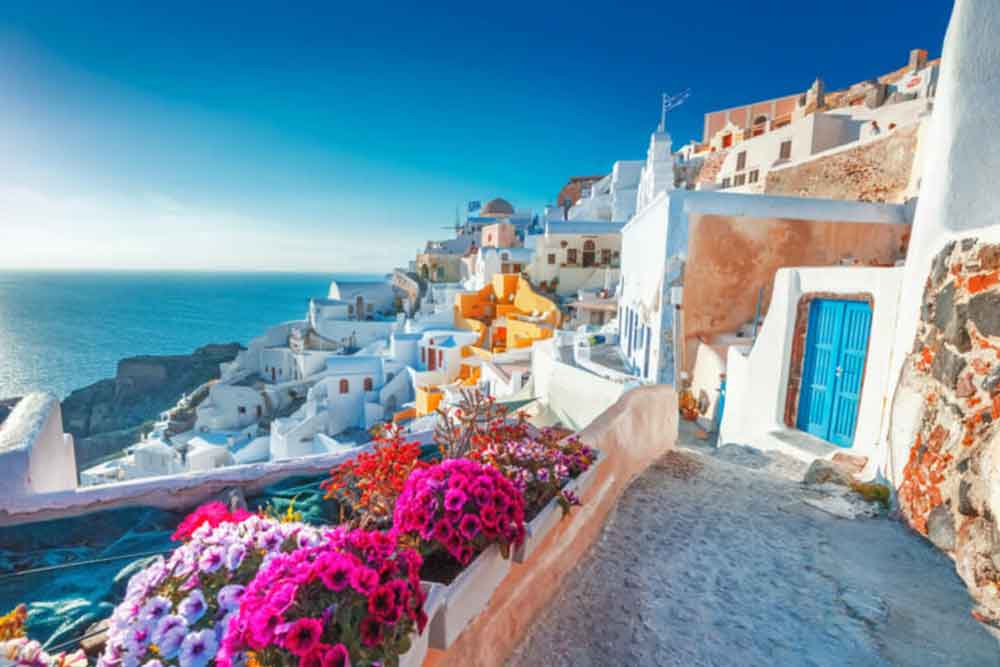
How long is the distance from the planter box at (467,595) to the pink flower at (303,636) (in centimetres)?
64

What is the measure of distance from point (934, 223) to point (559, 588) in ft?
16.0

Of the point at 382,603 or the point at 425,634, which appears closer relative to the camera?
the point at 382,603

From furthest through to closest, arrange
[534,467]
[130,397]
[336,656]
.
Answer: [130,397] → [534,467] → [336,656]

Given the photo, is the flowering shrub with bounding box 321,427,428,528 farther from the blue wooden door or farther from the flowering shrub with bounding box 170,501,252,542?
the blue wooden door

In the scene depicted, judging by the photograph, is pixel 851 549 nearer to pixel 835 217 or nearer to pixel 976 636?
pixel 976 636

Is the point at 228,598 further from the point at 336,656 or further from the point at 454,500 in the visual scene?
the point at 454,500

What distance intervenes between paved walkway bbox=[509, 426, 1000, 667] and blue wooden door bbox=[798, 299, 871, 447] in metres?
2.35

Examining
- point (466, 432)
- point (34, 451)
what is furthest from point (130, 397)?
point (466, 432)

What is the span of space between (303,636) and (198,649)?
15.6 inches

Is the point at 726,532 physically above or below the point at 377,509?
below

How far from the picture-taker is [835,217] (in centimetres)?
1020

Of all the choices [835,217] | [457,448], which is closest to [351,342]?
[835,217]

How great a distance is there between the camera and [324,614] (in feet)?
4.45

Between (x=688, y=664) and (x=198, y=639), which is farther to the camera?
(x=688, y=664)
